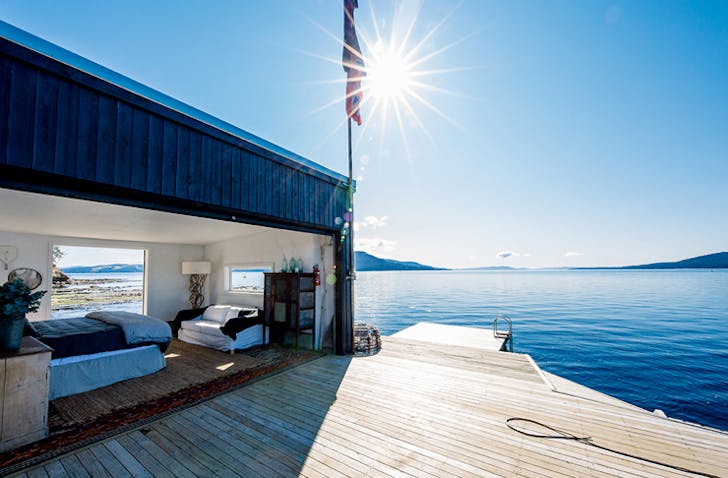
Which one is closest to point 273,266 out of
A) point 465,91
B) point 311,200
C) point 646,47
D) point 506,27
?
point 311,200

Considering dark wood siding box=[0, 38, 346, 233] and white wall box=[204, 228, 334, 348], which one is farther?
white wall box=[204, 228, 334, 348]

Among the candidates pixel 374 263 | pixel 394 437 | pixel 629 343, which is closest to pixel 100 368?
pixel 394 437

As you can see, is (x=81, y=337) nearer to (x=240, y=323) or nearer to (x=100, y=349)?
(x=100, y=349)

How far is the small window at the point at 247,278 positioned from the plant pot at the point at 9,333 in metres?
4.06

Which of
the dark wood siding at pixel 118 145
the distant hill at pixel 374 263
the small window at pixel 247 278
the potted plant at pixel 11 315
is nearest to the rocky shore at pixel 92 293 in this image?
the small window at pixel 247 278

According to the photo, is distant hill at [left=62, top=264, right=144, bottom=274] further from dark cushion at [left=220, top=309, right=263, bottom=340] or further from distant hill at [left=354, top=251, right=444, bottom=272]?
distant hill at [left=354, top=251, right=444, bottom=272]

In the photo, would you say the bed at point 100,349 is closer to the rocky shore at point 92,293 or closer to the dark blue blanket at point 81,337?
the dark blue blanket at point 81,337

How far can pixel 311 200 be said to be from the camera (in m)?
4.49

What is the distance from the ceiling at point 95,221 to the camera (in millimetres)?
3531

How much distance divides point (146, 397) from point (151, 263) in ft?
16.4

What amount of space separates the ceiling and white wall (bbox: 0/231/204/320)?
0.26m

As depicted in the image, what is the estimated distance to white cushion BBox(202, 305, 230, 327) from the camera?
20.0 feet

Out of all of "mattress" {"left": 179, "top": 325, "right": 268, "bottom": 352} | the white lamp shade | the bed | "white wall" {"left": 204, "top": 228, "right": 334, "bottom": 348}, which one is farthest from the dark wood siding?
the white lamp shade

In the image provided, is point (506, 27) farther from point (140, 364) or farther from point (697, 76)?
point (140, 364)
